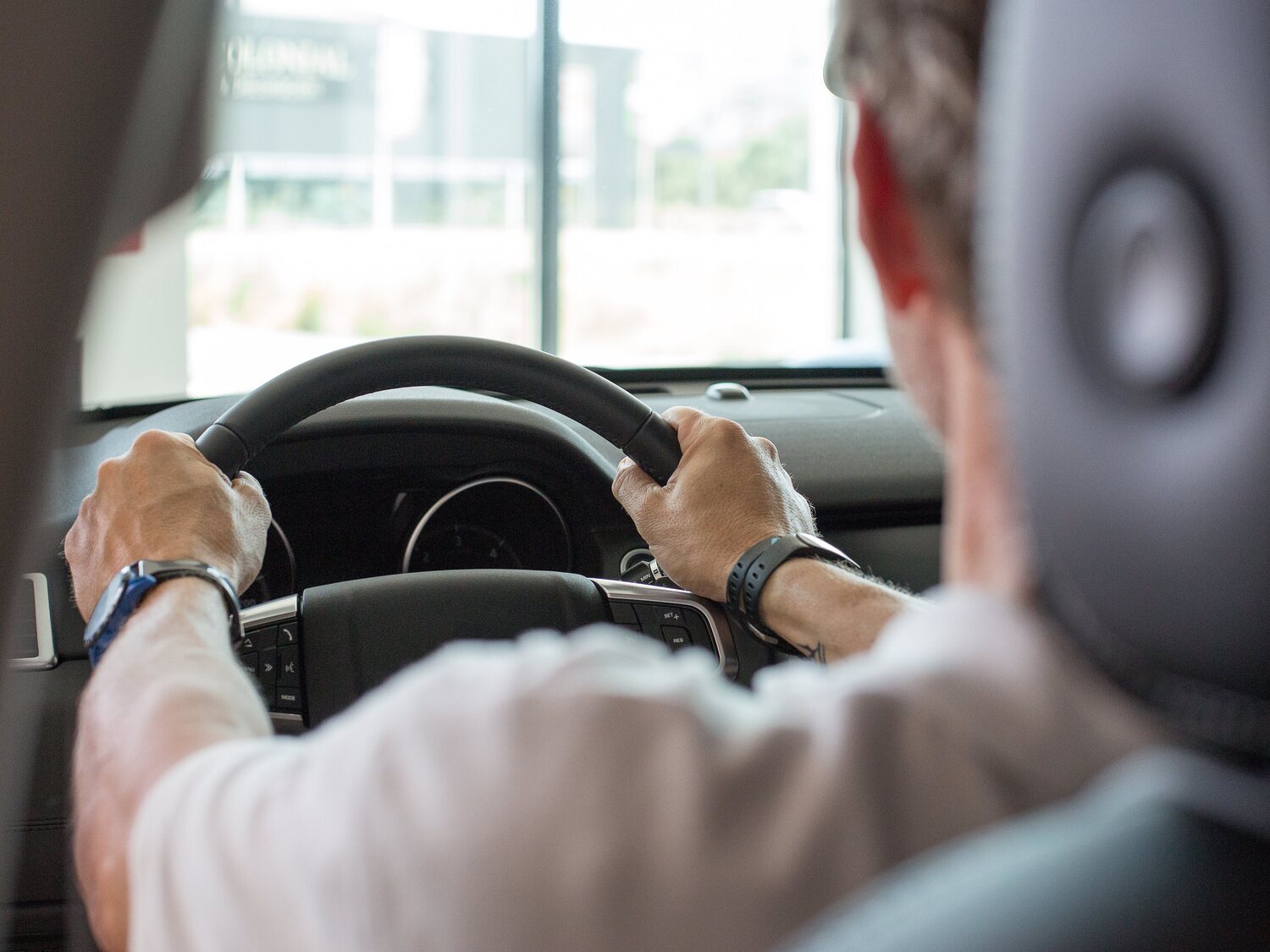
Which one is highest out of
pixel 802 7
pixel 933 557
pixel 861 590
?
pixel 802 7

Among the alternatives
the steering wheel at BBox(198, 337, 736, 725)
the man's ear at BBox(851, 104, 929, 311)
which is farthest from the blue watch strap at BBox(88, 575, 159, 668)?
the man's ear at BBox(851, 104, 929, 311)

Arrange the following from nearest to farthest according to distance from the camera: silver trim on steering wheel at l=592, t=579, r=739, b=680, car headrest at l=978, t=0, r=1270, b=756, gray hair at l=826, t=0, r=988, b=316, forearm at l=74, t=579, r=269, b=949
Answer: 1. car headrest at l=978, t=0, r=1270, b=756
2. gray hair at l=826, t=0, r=988, b=316
3. forearm at l=74, t=579, r=269, b=949
4. silver trim on steering wheel at l=592, t=579, r=739, b=680

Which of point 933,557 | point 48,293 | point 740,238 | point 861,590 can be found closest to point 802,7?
point 740,238

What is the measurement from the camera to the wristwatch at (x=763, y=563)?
1154mm

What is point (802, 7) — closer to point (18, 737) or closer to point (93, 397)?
point (93, 397)

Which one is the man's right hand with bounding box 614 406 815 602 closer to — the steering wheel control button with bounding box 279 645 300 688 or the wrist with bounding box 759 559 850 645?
the wrist with bounding box 759 559 850 645

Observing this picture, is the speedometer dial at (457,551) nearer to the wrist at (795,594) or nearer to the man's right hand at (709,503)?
the man's right hand at (709,503)

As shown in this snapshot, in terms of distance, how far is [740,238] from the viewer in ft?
35.6

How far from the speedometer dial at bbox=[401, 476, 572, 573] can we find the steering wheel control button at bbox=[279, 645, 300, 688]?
403 mm

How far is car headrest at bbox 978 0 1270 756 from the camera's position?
0.36 meters

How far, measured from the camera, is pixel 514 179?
356 inches

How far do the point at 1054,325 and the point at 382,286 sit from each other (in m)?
9.30

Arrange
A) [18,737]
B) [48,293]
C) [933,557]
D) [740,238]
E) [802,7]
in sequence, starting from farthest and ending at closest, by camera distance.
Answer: [740,238] → [802,7] → [933,557] → [18,737] → [48,293]

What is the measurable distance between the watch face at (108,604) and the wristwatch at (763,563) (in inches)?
19.7
